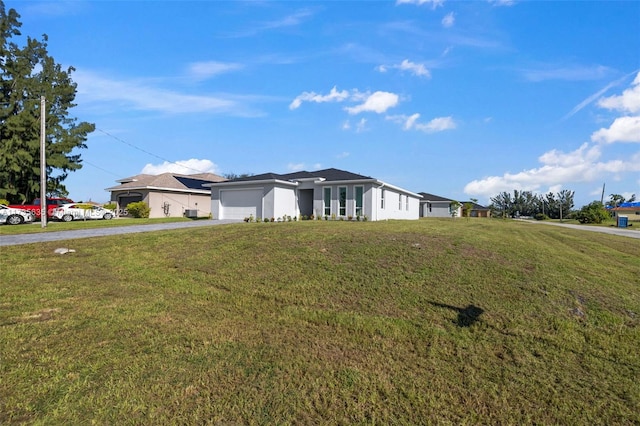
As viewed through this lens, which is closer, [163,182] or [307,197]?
[307,197]

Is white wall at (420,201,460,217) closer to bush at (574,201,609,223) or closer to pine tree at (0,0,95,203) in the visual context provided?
bush at (574,201,609,223)

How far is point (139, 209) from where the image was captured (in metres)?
27.1

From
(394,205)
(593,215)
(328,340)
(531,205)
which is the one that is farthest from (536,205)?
(328,340)

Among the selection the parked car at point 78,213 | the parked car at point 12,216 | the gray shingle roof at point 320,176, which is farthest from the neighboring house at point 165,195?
the parked car at point 12,216

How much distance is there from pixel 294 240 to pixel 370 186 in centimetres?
1241

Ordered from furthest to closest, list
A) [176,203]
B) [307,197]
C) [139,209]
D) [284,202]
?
[176,203] → [139,209] → [307,197] → [284,202]

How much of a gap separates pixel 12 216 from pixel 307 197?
57.7 feet

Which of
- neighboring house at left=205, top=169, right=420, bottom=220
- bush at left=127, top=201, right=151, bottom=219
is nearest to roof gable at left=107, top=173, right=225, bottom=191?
bush at left=127, top=201, right=151, bottom=219

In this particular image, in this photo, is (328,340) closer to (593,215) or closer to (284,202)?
(284,202)

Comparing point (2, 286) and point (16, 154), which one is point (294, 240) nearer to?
point (2, 286)

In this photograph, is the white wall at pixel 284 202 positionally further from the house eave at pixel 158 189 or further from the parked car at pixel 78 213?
the parked car at pixel 78 213

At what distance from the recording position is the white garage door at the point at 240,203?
23.3 metres

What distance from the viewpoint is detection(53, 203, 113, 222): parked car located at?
22.1m

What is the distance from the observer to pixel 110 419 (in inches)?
109
